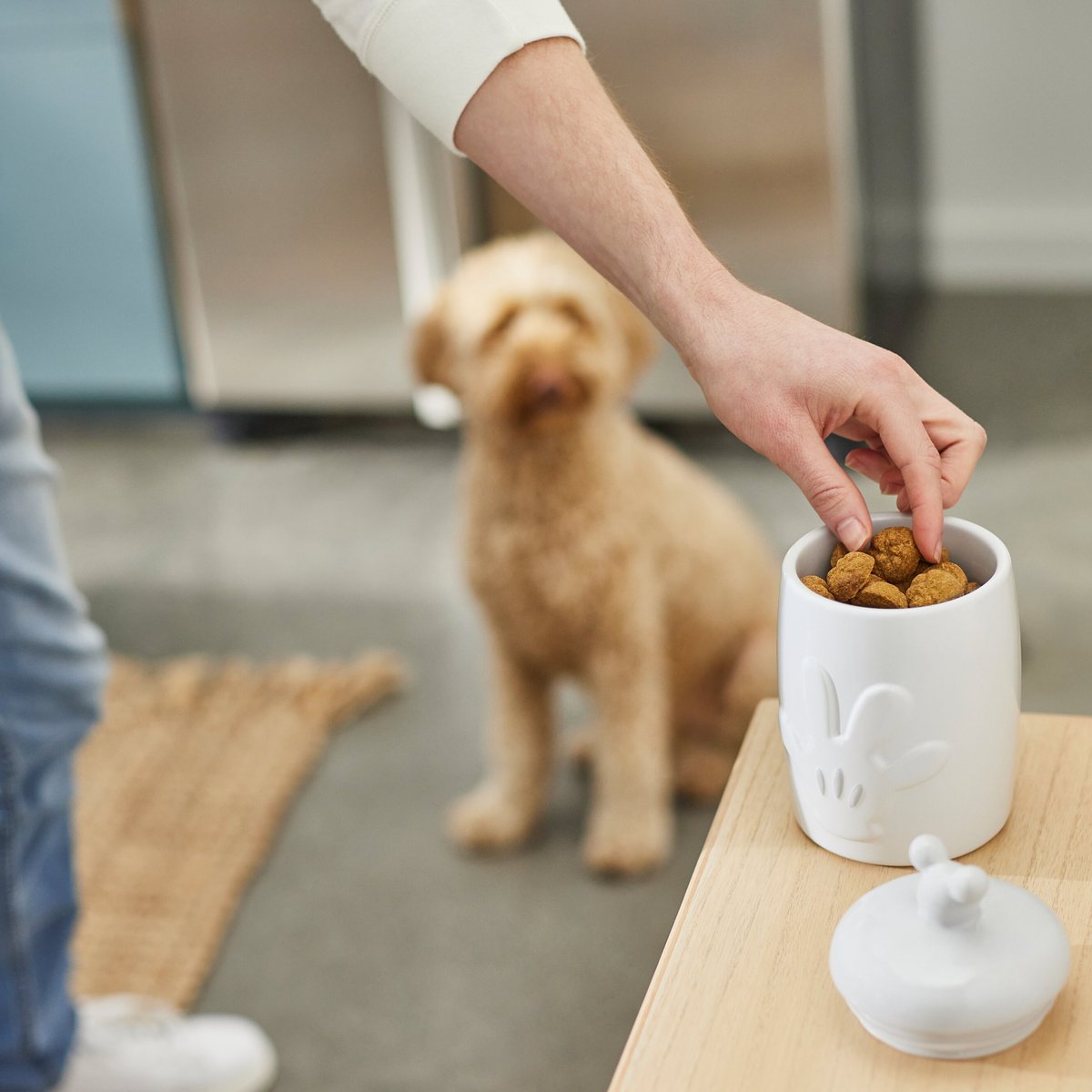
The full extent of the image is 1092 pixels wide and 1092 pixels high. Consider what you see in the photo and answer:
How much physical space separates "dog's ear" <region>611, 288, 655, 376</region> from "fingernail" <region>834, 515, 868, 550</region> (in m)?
0.94

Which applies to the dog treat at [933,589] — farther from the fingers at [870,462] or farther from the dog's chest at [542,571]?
the dog's chest at [542,571]

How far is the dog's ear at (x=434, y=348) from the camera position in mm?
1544

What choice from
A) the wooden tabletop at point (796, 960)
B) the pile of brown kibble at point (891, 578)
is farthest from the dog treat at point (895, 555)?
the wooden tabletop at point (796, 960)

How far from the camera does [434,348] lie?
156 cm

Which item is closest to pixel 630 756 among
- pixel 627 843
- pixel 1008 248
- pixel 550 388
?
pixel 627 843

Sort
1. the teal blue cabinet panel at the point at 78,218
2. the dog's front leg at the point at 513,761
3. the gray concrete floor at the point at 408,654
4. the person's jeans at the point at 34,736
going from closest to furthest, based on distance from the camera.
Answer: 1. the person's jeans at the point at 34,736
2. the gray concrete floor at the point at 408,654
3. the dog's front leg at the point at 513,761
4. the teal blue cabinet panel at the point at 78,218

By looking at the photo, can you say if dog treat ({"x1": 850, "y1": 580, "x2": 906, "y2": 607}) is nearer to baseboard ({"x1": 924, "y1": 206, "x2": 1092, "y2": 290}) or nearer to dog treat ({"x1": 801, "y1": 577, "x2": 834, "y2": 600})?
dog treat ({"x1": 801, "y1": 577, "x2": 834, "y2": 600})

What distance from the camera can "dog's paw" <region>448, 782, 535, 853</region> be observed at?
62.6 inches

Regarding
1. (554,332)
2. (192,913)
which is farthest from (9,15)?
(192,913)

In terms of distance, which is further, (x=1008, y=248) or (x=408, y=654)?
(x=1008, y=248)

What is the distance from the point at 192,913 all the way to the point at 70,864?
1.53 feet

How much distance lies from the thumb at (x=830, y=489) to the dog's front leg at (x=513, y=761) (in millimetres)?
995

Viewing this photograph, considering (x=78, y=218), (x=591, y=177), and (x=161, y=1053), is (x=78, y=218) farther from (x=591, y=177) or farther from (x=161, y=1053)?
(x=591, y=177)

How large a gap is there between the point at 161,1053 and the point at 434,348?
81cm
